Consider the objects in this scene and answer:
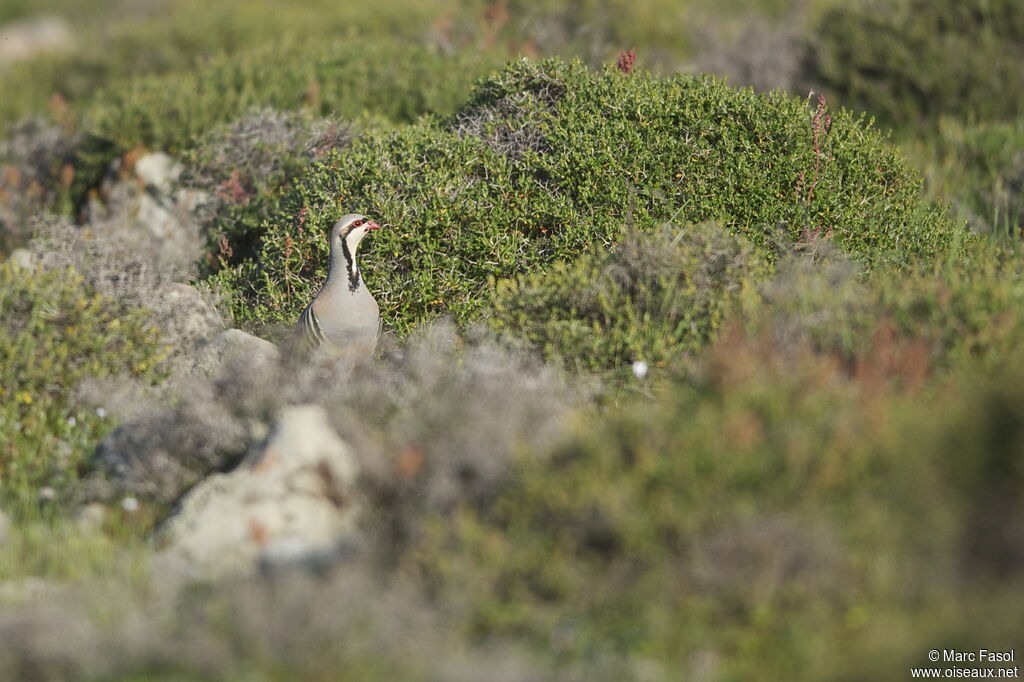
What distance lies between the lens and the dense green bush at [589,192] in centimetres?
734

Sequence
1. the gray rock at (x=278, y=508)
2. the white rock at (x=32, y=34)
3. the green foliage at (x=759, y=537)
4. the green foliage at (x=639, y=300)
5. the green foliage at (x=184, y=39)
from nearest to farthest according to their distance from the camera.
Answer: the green foliage at (x=759, y=537) → the gray rock at (x=278, y=508) → the green foliage at (x=639, y=300) → the green foliage at (x=184, y=39) → the white rock at (x=32, y=34)

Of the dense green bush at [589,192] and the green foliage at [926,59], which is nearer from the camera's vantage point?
the dense green bush at [589,192]

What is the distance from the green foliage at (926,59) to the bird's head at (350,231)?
735 centimetres

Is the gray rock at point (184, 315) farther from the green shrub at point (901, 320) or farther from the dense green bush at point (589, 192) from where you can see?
→ the green shrub at point (901, 320)

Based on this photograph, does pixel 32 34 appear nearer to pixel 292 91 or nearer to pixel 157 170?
pixel 292 91

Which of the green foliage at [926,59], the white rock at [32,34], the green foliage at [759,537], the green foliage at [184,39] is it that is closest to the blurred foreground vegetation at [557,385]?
the green foliage at [759,537]

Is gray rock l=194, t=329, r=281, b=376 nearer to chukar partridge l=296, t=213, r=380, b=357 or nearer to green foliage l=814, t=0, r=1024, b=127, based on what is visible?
chukar partridge l=296, t=213, r=380, b=357

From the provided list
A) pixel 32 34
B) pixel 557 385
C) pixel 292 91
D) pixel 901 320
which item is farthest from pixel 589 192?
pixel 32 34

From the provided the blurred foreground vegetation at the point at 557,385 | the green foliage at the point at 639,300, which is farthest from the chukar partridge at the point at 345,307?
the green foliage at the point at 639,300

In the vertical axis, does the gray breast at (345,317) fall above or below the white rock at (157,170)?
below

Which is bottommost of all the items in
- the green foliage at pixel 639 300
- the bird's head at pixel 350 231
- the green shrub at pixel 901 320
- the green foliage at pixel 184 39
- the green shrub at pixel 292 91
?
the green shrub at pixel 901 320

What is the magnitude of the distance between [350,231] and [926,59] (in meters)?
8.04

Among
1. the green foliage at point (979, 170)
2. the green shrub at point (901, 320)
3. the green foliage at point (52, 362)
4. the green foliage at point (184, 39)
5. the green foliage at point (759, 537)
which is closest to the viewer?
the green foliage at point (759, 537)

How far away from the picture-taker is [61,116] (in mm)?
12055
